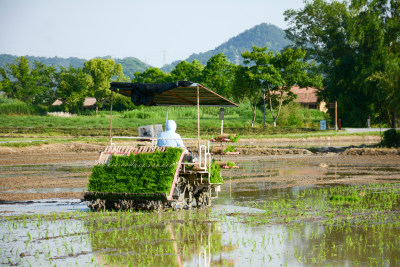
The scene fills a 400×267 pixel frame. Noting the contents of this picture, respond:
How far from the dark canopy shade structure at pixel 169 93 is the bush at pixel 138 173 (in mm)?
1593

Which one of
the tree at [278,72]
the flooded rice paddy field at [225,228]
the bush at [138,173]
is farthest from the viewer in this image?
the tree at [278,72]

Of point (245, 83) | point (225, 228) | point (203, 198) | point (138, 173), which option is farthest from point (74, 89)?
point (225, 228)

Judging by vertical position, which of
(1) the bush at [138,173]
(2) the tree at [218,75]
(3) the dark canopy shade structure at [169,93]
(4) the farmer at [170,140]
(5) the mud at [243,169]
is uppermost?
(2) the tree at [218,75]

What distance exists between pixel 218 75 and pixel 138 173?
88.4 meters

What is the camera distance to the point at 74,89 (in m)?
95.1

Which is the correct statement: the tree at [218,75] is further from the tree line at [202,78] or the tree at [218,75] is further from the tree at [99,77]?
the tree at [99,77]

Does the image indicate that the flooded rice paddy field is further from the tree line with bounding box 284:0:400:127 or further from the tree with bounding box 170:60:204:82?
the tree with bounding box 170:60:204:82

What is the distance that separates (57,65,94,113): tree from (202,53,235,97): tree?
2073 cm

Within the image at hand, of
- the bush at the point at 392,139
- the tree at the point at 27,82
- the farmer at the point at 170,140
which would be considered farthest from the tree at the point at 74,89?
the farmer at the point at 170,140

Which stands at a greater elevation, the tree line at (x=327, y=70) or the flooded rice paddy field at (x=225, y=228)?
the tree line at (x=327, y=70)

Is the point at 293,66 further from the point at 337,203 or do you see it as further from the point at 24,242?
the point at 24,242

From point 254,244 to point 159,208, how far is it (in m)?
3.74

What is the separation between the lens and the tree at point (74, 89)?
3610 inches

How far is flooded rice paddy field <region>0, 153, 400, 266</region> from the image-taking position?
880 centimetres
